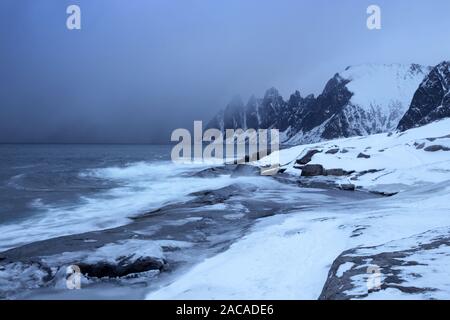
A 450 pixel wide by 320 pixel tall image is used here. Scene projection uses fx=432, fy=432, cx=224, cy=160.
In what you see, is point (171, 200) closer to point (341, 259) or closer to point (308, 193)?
point (308, 193)

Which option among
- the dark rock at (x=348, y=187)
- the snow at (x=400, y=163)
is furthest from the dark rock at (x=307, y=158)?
the dark rock at (x=348, y=187)

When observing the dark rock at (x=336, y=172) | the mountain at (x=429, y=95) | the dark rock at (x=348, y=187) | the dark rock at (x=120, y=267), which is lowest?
the dark rock at (x=348, y=187)

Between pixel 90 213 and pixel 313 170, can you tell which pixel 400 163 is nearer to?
pixel 313 170

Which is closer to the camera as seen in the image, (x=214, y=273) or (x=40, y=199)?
(x=214, y=273)

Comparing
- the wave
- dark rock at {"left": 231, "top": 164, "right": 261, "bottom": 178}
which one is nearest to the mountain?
dark rock at {"left": 231, "top": 164, "right": 261, "bottom": 178}

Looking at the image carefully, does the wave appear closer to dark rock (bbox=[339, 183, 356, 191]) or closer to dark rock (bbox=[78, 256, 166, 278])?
dark rock (bbox=[78, 256, 166, 278])

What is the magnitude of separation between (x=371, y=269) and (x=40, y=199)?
2806 cm

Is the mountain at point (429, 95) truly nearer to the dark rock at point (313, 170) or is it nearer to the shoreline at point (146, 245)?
the dark rock at point (313, 170)

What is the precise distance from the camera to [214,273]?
34.7 ft

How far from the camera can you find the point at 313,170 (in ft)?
129

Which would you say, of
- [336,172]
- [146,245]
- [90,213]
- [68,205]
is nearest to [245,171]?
[336,172]

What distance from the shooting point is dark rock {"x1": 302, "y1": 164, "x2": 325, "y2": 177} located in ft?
127

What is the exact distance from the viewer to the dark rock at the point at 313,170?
127 ft
